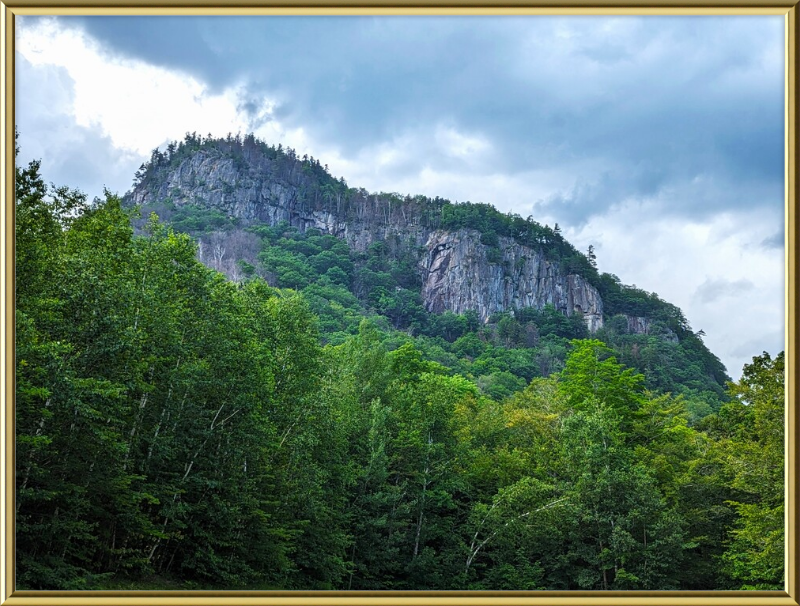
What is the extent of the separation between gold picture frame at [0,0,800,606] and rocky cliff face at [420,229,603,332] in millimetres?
63625

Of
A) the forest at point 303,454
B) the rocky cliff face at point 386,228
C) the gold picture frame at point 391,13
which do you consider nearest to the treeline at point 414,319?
the rocky cliff face at point 386,228

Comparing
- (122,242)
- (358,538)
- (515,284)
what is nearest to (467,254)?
(515,284)

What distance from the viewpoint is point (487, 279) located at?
76312mm

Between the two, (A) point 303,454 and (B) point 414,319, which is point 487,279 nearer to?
(B) point 414,319

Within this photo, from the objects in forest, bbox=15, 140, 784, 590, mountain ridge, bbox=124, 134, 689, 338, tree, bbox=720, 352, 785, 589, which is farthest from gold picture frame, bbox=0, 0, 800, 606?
mountain ridge, bbox=124, 134, 689, 338

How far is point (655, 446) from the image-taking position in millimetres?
24625

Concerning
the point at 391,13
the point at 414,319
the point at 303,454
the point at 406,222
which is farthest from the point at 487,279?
the point at 391,13

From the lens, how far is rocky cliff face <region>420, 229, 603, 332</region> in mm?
71500

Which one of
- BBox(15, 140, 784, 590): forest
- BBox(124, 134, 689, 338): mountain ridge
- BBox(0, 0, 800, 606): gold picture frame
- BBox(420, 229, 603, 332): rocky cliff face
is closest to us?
BBox(0, 0, 800, 606): gold picture frame

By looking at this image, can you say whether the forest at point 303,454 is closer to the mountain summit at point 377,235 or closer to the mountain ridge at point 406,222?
the mountain summit at point 377,235

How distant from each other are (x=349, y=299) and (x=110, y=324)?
47545mm

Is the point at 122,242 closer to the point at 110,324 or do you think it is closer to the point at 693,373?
the point at 110,324

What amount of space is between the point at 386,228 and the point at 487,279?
1444 cm

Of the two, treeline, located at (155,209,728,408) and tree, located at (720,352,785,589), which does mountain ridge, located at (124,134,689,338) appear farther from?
tree, located at (720,352,785,589)
